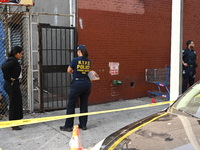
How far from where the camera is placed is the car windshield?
3178 millimetres

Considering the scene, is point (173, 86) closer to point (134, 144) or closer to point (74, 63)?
point (74, 63)

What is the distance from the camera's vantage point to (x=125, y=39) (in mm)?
8039

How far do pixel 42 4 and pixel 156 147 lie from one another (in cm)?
703

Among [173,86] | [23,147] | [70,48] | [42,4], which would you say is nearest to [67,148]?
[23,147]

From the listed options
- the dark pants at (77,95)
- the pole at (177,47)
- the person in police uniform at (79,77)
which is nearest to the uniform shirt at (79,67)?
the person in police uniform at (79,77)

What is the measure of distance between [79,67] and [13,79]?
143 centimetres

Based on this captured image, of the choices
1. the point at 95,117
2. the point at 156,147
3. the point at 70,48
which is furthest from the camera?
the point at 70,48

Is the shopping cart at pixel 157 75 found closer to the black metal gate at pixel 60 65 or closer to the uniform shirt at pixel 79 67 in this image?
the black metal gate at pixel 60 65

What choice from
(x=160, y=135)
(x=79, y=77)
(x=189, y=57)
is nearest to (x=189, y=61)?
(x=189, y=57)

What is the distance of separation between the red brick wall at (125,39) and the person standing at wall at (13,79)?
2346 millimetres

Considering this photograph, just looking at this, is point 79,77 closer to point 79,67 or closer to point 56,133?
point 79,67

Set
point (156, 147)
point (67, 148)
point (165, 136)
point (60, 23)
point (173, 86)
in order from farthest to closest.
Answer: point (60, 23), point (173, 86), point (67, 148), point (165, 136), point (156, 147)

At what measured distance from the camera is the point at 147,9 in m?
8.49

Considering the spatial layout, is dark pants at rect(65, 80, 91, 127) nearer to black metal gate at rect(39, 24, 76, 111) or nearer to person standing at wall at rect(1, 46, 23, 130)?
person standing at wall at rect(1, 46, 23, 130)
